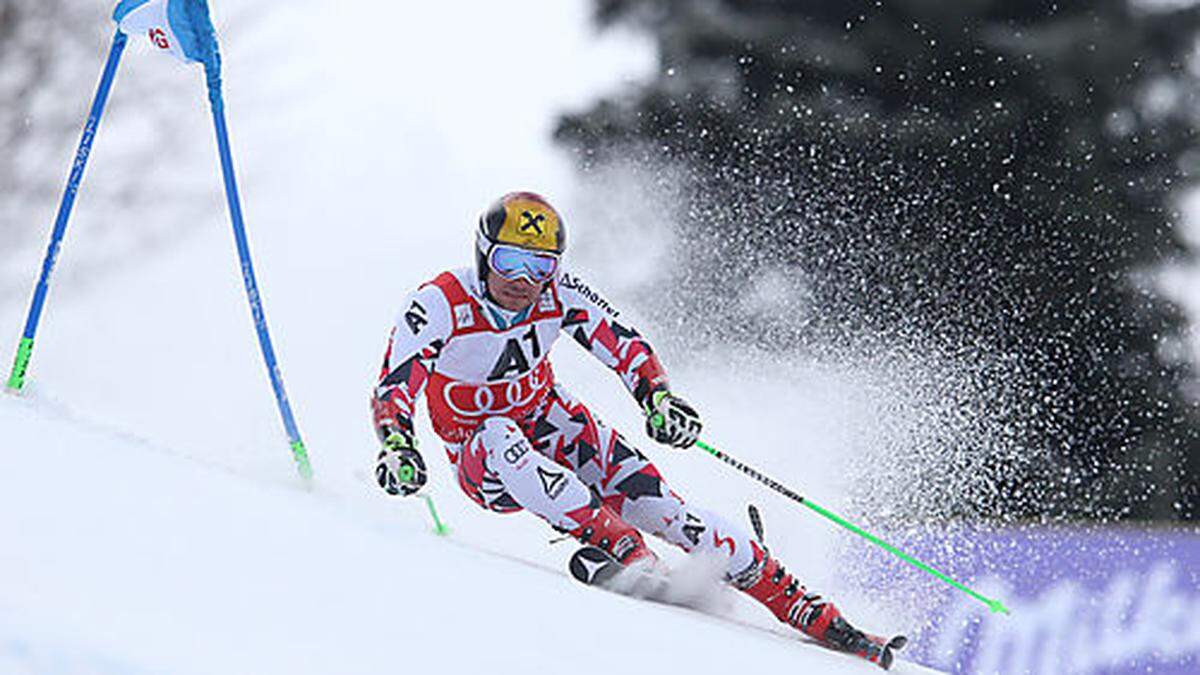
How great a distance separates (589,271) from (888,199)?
2.89 metres

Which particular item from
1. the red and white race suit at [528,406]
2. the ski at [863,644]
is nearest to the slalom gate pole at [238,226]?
the red and white race suit at [528,406]

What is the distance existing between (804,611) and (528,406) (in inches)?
41.9

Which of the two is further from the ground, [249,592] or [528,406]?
[528,406]

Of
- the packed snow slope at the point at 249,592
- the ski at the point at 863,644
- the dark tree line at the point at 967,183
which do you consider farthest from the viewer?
the dark tree line at the point at 967,183

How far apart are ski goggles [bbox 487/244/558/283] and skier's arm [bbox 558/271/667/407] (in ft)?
0.83

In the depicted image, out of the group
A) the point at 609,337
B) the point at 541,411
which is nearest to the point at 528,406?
the point at 541,411

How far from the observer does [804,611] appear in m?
4.43

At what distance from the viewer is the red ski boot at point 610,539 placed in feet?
14.0

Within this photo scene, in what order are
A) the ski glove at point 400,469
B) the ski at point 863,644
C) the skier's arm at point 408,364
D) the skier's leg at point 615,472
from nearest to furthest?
the ski glove at point 400,469
the skier's arm at point 408,364
the ski at point 863,644
the skier's leg at point 615,472

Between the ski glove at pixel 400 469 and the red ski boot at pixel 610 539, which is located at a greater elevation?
the red ski boot at pixel 610 539

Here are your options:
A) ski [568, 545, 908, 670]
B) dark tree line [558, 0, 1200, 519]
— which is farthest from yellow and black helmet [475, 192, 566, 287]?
dark tree line [558, 0, 1200, 519]

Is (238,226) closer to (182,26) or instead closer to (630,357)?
(182,26)

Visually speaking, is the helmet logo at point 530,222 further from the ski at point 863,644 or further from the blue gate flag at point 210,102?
the ski at point 863,644

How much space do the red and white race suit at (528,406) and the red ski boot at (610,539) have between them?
3 centimetres
